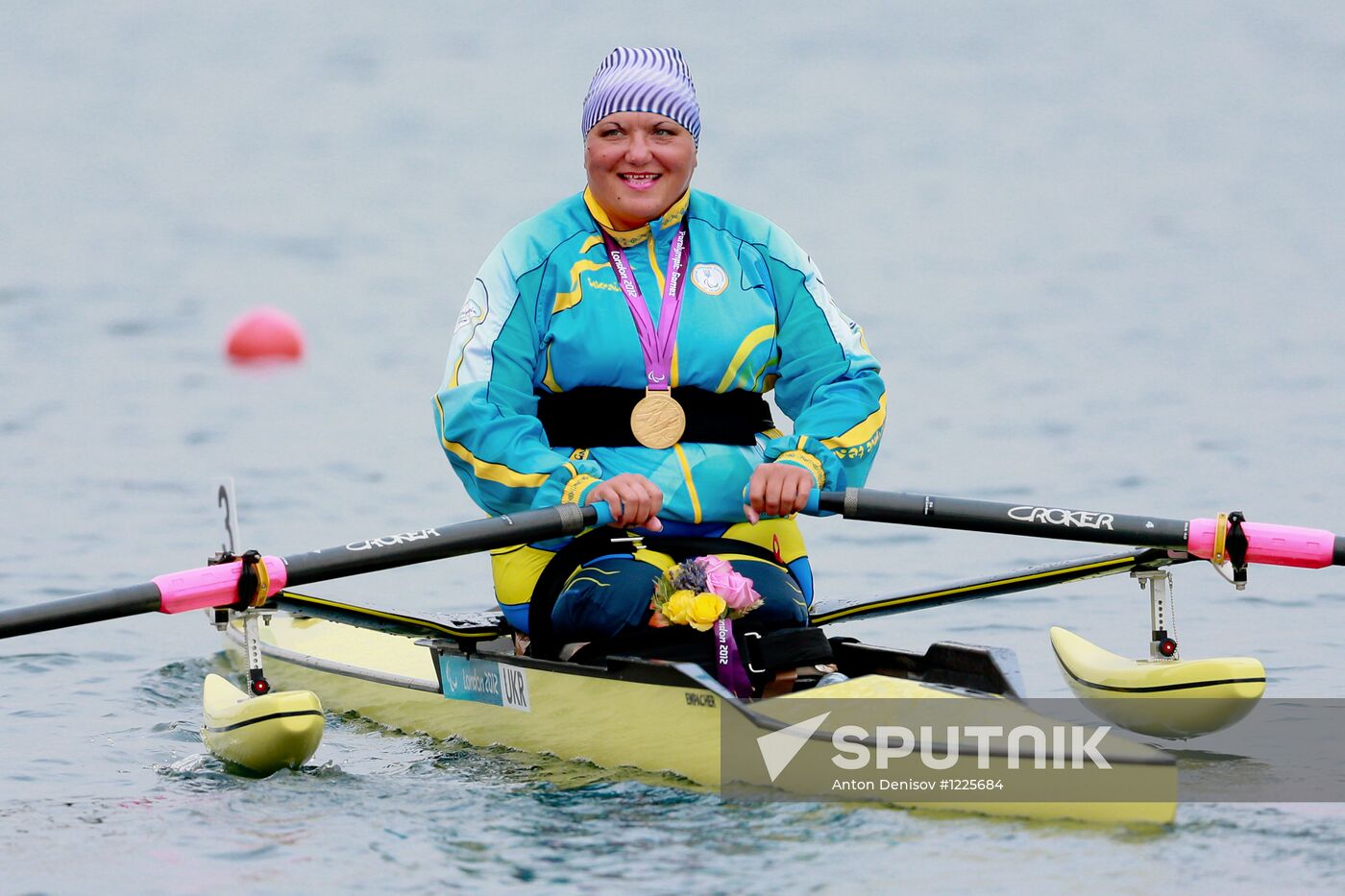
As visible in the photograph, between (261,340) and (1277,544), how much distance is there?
1092 cm

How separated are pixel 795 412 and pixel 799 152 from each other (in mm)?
16375

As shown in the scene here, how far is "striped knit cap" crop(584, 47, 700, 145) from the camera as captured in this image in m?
6.68

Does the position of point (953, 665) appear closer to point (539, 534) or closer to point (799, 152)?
point (539, 534)

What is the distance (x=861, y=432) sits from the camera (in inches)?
267

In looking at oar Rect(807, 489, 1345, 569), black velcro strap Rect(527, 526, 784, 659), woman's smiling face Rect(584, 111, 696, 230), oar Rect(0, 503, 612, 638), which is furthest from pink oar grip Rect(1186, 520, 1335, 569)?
woman's smiling face Rect(584, 111, 696, 230)

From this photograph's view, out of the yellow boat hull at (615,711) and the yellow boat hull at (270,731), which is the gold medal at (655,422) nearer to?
the yellow boat hull at (615,711)

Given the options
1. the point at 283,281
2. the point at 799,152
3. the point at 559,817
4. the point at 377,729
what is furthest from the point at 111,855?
the point at 799,152

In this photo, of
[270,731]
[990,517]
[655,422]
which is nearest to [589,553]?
[655,422]

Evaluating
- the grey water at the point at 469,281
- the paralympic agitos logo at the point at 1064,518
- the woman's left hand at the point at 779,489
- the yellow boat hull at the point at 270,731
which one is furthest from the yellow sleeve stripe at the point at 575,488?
the paralympic agitos logo at the point at 1064,518

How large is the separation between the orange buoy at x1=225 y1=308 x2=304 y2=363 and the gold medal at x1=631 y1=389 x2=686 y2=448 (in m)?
9.86

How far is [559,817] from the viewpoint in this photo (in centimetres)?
580

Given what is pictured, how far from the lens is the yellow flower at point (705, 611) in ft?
20.1

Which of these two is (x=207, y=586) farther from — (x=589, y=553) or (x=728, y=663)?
(x=728, y=663)

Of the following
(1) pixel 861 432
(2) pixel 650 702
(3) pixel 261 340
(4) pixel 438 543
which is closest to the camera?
(2) pixel 650 702
